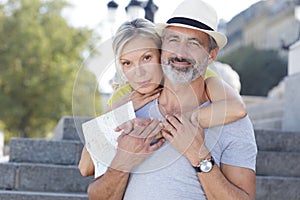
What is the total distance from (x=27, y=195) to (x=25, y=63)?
20.6 meters

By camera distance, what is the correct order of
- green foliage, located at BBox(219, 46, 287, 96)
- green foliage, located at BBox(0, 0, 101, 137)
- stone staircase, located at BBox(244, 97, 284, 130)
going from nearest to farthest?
stone staircase, located at BBox(244, 97, 284, 130) < green foliage, located at BBox(0, 0, 101, 137) < green foliage, located at BBox(219, 46, 287, 96)

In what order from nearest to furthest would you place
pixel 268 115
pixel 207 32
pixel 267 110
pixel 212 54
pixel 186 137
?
1. pixel 186 137
2. pixel 207 32
3. pixel 212 54
4. pixel 268 115
5. pixel 267 110

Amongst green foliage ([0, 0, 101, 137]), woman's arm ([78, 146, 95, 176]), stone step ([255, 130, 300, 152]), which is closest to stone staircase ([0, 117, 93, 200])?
stone step ([255, 130, 300, 152])

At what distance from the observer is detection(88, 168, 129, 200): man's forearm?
2.61m

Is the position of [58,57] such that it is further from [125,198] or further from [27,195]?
[125,198]

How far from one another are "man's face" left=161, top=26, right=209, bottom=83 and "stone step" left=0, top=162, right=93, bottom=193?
8.95ft

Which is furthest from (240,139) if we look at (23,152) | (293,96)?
(293,96)

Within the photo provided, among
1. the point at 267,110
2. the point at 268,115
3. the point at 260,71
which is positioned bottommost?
the point at 260,71

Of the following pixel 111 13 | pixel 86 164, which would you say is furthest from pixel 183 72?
pixel 111 13

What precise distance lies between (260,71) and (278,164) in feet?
125

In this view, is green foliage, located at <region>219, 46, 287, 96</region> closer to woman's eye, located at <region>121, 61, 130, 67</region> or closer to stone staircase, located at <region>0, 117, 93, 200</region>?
stone staircase, located at <region>0, 117, 93, 200</region>

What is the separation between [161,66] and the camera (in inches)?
100.0

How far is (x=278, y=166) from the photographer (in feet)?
17.9

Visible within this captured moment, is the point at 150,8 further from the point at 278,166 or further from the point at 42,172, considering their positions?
the point at 42,172
